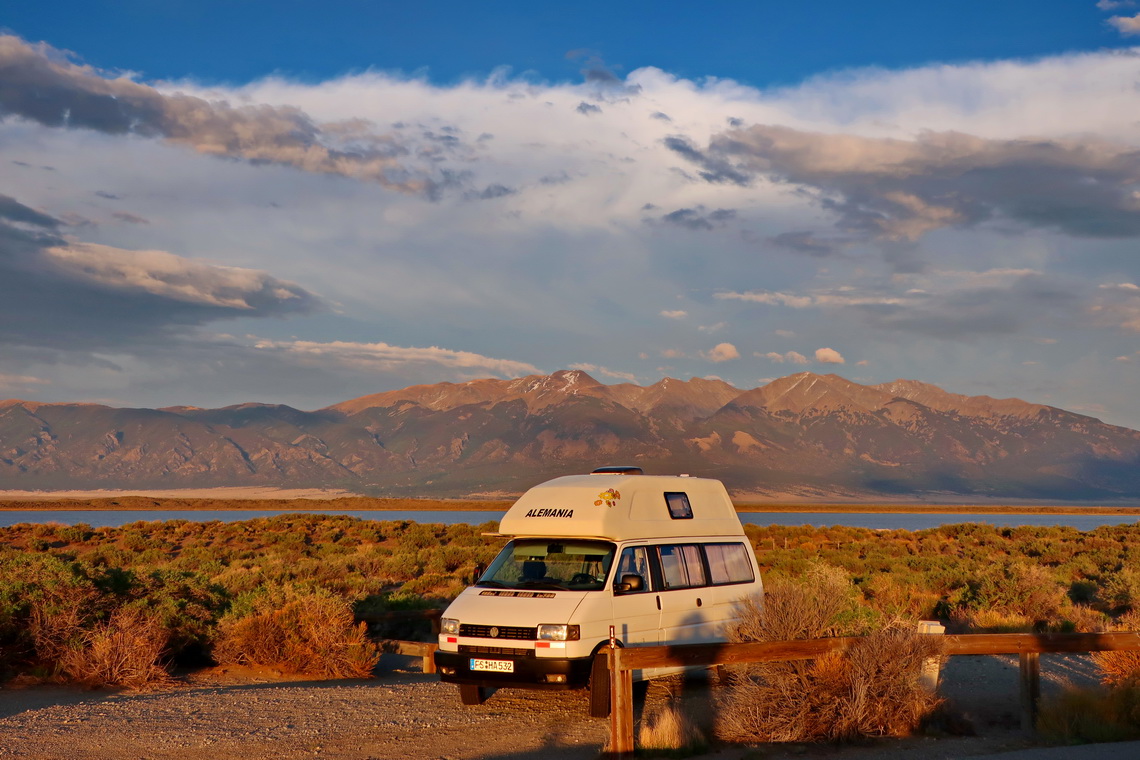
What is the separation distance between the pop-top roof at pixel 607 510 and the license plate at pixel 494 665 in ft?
5.32

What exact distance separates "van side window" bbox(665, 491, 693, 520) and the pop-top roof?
14mm

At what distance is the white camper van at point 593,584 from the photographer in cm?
980

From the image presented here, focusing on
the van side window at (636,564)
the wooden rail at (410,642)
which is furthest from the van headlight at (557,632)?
the wooden rail at (410,642)

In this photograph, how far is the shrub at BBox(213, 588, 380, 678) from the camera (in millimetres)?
13109

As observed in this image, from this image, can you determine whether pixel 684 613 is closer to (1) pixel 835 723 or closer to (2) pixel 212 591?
(1) pixel 835 723

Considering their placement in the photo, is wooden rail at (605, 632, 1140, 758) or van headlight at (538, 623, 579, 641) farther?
van headlight at (538, 623, 579, 641)

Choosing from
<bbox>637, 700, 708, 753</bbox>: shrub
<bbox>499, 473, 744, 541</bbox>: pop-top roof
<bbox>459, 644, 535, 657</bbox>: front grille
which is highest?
<bbox>499, 473, 744, 541</bbox>: pop-top roof

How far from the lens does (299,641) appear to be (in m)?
13.1

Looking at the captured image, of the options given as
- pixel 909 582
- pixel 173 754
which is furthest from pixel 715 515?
pixel 909 582

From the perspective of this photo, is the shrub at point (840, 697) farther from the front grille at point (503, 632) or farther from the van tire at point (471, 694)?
the van tire at point (471, 694)

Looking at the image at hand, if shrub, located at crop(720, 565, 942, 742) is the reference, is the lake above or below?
below

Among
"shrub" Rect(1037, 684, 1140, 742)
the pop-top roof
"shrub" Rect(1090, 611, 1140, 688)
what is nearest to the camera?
"shrub" Rect(1037, 684, 1140, 742)

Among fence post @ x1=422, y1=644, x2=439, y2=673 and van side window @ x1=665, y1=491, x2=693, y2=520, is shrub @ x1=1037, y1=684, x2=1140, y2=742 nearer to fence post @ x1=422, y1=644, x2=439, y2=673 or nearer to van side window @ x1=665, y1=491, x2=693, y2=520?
van side window @ x1=665, y1=491, x2=693, y2=520

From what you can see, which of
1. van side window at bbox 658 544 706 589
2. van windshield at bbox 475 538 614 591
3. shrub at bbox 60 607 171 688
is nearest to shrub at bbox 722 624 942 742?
van side window at bbox 658 544 706 589
